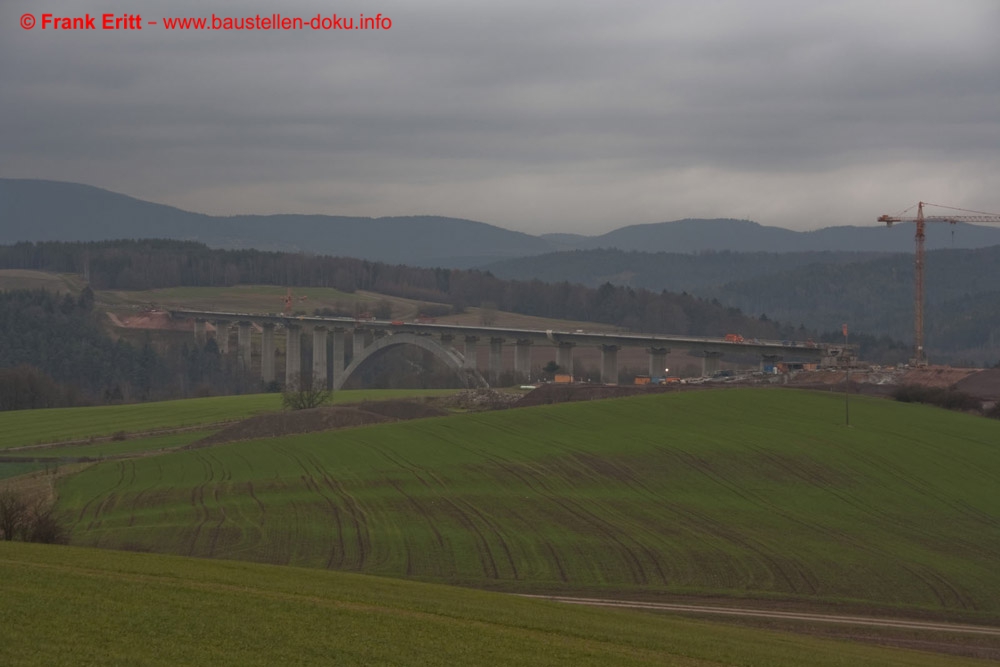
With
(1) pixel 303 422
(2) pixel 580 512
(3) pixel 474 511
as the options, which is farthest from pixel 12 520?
(1) pixel 303 422

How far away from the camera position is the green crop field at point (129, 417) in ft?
316

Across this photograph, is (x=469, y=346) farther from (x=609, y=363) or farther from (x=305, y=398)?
(x=305, y=398)

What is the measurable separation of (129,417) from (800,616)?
84.3 meters

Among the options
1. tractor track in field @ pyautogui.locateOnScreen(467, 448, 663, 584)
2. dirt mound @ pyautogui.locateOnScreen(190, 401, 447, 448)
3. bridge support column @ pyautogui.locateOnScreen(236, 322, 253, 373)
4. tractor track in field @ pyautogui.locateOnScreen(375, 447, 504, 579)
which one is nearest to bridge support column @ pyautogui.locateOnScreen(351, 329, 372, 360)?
bridge support column @ pyautogui.locateOnScreen(236, 322, 253, 373)

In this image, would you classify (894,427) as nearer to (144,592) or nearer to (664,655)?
(664,655)

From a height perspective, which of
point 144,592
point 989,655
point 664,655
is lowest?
point 989,655

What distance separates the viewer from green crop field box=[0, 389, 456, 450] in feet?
316

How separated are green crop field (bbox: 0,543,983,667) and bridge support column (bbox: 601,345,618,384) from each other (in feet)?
336

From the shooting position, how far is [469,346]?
6053 inches

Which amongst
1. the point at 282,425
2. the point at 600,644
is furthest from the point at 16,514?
the point at 282,425

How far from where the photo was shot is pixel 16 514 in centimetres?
3447

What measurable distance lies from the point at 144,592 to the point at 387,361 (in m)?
159

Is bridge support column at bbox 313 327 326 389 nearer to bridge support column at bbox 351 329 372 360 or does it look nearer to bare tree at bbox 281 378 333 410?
bridge support column at bbox 351 329 372 360

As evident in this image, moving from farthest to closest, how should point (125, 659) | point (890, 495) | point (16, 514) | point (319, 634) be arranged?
point (890, 495)
point (16, 514)
point (319, 634)
point (125, 659)
